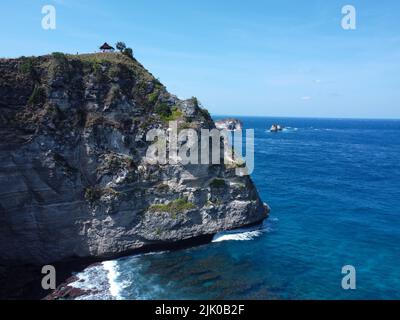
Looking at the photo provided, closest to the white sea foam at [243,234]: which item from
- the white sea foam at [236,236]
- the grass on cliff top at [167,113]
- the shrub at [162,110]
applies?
the white sea foam at [236,236]

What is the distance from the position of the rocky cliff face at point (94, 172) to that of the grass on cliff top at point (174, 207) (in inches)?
5.7

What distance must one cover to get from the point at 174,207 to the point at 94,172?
12.1 meters

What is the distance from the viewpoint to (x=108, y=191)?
49.9 meters

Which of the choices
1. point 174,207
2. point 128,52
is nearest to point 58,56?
point 128,52

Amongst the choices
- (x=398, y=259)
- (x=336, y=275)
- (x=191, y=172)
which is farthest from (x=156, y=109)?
(x=398, y=259)

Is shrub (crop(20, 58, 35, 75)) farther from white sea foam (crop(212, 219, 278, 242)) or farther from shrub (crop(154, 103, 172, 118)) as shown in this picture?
white sea foam (crop(212, 219, 278, 242))

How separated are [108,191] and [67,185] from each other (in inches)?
209

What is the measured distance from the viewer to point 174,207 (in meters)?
52.5

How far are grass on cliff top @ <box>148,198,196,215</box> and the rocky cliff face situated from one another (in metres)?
0.14

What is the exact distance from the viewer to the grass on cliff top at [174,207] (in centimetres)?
5172

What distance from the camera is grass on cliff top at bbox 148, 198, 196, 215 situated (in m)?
51.7

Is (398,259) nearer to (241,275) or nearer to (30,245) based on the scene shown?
(241,275)

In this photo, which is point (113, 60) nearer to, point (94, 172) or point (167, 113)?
point (167, 113)

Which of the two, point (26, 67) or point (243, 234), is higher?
point (26, 67)
